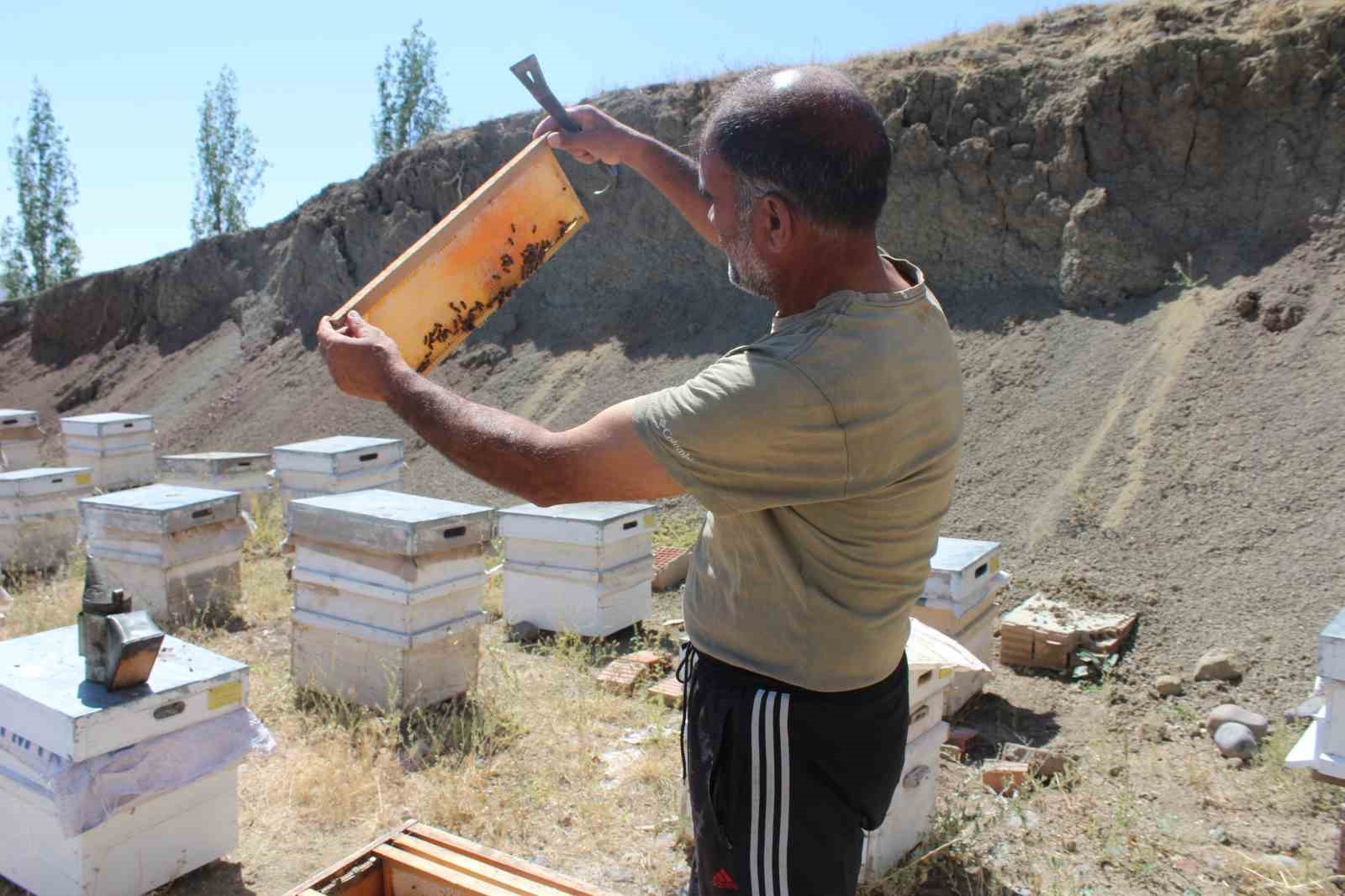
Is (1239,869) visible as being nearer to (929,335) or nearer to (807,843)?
(807,843)

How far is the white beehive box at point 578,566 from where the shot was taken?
632 centimetres

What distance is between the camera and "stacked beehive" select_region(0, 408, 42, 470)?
12.8 m

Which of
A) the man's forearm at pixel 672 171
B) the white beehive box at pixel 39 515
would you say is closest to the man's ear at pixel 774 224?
the man's forearm at pixel 672 171

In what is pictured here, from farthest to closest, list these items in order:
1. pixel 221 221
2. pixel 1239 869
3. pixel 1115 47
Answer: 1. pixel 221 221
2. pixel 1115 47
3. pixel 1239 869

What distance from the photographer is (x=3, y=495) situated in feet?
27.4

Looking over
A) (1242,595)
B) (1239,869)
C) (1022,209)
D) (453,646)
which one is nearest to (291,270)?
(1022,209)

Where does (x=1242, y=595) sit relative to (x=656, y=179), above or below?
below

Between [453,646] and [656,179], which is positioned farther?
[453,646]

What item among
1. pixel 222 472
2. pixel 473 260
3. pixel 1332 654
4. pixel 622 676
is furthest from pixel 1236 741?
pixel 222 472

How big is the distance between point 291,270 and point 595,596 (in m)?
15.1

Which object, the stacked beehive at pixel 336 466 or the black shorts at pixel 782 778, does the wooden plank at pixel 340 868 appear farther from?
the stacked beehive at pixel 336 466

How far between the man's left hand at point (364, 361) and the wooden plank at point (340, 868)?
1.50m

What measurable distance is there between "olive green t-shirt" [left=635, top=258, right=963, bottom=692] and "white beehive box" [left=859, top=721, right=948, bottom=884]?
185 centimetres

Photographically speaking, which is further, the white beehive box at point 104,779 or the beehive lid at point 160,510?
the beehive lid at point 160,510
